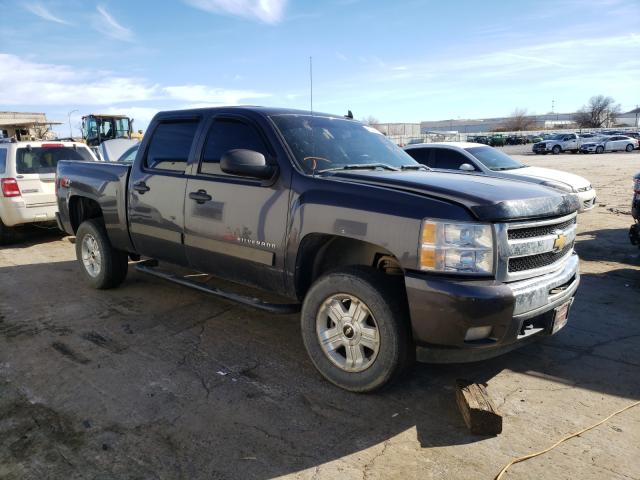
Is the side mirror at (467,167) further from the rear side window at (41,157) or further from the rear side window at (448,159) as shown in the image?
the rear side window at (41,157)

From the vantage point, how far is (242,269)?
4.12 metres

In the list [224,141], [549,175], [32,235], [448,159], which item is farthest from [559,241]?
[32,235]

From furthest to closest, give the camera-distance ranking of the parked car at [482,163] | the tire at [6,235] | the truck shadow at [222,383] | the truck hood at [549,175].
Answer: the truck hood at [549,175]
the parked car at [482,163]
the tire at [6,235]
the truck shadow at [222,383]

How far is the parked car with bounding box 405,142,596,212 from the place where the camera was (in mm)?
9422

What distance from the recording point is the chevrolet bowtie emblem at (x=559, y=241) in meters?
3.43

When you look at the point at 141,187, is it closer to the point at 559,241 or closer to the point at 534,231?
the point at 534,231

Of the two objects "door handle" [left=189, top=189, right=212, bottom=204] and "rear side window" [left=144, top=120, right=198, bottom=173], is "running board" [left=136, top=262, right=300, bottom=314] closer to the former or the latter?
"door handle" [left=189, top=189, right=212, bottom=204]

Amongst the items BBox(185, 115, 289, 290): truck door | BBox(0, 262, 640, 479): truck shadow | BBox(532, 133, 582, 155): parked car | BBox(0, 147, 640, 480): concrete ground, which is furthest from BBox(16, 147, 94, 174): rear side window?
BBox(532, 133, 582, 155): parked car

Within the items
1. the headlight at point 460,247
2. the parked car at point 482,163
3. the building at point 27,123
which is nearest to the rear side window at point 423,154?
the parked car at point 482,163

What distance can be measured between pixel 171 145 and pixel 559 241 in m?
3.54

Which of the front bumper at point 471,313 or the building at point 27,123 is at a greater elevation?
the building at point 27,123

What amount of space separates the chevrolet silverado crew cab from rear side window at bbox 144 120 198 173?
0.02 m

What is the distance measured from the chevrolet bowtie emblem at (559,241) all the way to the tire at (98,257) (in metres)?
4.60

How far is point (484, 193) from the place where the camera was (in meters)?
3.18
